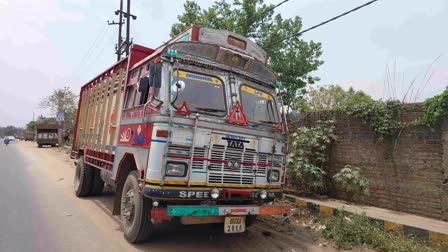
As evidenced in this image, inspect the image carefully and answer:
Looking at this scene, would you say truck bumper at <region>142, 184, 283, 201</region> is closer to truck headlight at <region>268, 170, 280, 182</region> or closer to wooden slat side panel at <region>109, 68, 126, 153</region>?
truck headlight at <region>268, 170, 280, 182</region>

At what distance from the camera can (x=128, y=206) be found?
16.9 feet

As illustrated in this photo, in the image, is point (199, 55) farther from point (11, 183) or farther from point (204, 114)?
point (11, 183)

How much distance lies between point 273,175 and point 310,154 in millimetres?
3660

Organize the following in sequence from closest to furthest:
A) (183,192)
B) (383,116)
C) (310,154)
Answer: (183,192) < (383,116) < (310,154)

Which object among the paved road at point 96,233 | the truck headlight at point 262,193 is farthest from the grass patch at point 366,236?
the truck headlight at point 262,193

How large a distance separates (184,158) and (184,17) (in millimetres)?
14568

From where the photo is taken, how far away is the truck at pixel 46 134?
38.0 meters

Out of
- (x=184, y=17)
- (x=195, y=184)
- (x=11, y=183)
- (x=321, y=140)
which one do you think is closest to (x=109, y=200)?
(x=11, y=183)

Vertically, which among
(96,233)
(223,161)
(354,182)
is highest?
(223,161)

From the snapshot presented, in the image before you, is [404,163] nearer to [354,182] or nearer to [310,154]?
[354,182]

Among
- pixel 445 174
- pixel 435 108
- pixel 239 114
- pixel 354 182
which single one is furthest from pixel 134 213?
pixel 435 108

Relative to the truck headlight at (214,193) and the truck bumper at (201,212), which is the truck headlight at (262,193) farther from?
the truck headlight at (214,193)

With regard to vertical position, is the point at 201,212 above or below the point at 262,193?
below

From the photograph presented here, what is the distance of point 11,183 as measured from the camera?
10.0m
